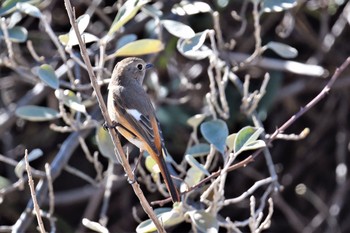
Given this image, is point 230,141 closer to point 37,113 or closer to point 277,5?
point 277,5


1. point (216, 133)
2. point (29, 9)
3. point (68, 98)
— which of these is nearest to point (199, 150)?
point (216, 133)

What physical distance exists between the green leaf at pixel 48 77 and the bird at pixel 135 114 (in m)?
0.23

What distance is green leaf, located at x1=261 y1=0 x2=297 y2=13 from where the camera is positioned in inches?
130

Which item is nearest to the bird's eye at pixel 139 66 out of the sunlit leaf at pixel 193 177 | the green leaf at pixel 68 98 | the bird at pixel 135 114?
the bird at pixel 135 114

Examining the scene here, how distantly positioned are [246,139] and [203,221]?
391mm

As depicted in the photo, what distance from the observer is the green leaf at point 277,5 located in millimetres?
3305

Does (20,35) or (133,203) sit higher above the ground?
(20,35)

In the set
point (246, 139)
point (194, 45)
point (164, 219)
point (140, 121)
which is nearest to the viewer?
point (246, 139)

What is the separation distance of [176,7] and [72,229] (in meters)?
1.70

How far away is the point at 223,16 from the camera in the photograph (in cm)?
450

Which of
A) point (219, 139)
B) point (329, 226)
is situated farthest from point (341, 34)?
point (219, 139)

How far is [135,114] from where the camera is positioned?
9.86 feet

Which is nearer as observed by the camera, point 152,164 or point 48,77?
point 152,164

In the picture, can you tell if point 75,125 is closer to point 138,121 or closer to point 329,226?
point 138,121
